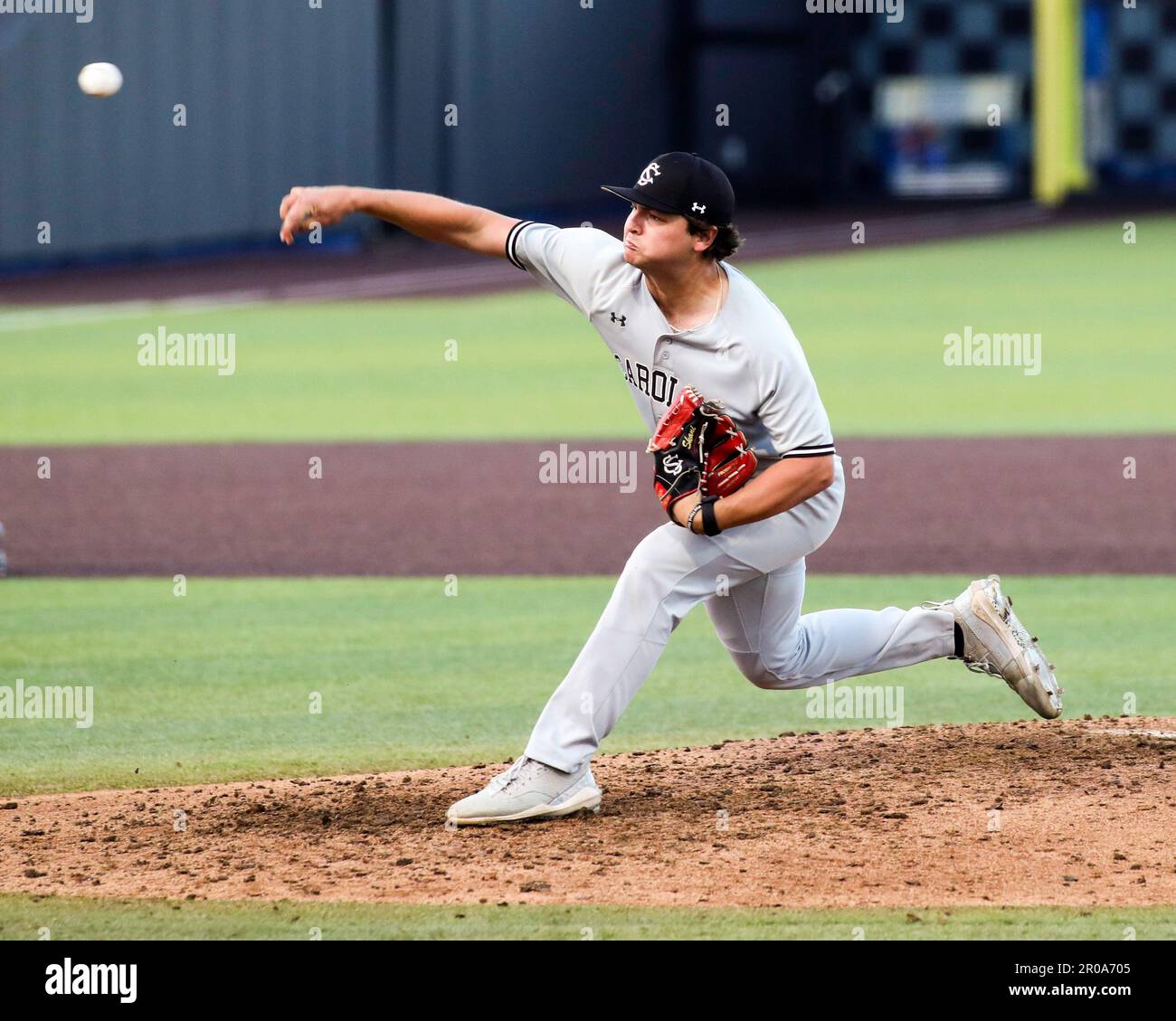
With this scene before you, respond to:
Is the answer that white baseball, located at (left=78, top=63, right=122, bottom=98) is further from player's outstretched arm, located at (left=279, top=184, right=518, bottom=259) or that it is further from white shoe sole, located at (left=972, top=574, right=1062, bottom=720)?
white shoe sole, located at (left=972, top=574, right=1062, bottom=720)

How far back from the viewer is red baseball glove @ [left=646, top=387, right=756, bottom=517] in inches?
200

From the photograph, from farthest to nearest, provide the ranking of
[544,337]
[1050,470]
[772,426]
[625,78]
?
[625,78], [544,337], [1050,470], [772,426]

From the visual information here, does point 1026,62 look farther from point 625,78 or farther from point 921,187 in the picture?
point 625,78

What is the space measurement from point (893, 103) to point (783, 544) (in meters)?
35.8

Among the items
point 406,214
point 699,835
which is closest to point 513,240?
point 406,214

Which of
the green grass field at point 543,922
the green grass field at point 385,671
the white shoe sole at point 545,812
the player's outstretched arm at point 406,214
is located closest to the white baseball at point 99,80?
the green grass field at point 385,671

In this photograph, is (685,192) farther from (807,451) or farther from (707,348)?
(807,451)

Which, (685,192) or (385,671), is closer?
(685,192)

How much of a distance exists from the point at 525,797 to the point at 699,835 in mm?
493

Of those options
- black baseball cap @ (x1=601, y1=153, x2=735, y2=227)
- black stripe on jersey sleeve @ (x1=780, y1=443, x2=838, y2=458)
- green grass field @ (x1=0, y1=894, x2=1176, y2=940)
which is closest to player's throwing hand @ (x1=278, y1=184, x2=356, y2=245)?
black baseball cap @ (x1=601, y1=153, x2=735, y2=227)

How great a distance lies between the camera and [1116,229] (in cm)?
3041

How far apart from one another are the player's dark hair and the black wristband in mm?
659

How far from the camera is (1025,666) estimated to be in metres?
5.97
